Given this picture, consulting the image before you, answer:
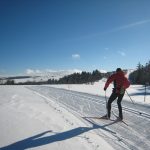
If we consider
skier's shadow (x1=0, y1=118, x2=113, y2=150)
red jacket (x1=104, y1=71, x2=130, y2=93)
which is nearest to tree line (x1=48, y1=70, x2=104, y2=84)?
red jacket (x1=104, y1=71, x2=130, y2=93)

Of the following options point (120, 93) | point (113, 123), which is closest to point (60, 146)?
point (113, 123)

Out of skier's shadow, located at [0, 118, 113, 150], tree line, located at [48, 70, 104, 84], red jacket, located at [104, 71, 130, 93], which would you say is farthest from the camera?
tree line, located at [48, 70, 104, 84]

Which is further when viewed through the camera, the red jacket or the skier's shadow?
the red jacket

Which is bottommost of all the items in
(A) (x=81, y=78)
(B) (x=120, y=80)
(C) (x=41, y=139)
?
(C) (x=41, y=139)

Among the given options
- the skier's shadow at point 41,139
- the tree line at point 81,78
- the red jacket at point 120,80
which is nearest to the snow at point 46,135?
the skier's shadow at point 41,139

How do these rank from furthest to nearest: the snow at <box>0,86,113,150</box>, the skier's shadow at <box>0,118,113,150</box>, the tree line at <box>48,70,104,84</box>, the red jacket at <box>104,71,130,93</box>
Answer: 1. the tree line at <box>48,70,104,84</box>
2. the red jacket at <box>104,71,130,93</box>
3. the snow at <box>0,86,113,150</box>
4. the skier's shadow at <box>0,118,113,150</box>

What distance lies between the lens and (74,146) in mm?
5480

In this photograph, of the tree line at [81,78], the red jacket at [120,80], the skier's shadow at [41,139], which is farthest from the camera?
the tree line at [81,78]

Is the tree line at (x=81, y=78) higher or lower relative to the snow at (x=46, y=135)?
higher

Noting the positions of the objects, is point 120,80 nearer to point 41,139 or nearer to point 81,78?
point 41,139

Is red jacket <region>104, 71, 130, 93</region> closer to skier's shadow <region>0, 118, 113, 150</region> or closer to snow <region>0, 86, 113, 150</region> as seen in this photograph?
snow <region>0, 86, 113, 150</region>

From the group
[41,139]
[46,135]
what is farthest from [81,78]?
[41,139]

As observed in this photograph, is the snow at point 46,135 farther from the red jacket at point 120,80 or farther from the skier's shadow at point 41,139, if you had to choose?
the red jacket at point 120,80

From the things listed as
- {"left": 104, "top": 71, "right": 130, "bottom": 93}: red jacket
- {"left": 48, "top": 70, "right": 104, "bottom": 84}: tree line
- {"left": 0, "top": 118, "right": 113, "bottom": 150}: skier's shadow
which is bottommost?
{"left": 0, "top": 118, "right": 113, "bottom": 150}: skier's shadow
